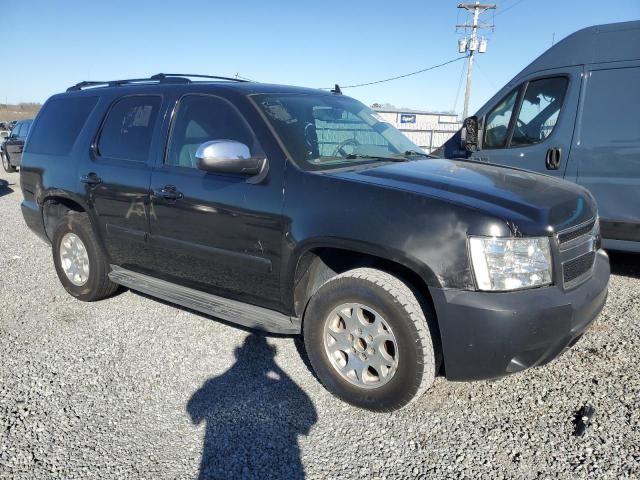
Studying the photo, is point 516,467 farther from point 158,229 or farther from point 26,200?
point 26,200

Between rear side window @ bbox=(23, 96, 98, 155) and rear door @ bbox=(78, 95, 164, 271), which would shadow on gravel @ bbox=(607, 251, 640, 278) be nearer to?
rear door @ bbox=(78, 95, 164, 271)

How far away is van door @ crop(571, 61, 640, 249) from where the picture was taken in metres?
4.45

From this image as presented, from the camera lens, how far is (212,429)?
2.60 metres

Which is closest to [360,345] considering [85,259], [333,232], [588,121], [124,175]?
[333,232]

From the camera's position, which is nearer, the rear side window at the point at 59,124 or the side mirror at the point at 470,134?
the rear side window at the point at 59,124

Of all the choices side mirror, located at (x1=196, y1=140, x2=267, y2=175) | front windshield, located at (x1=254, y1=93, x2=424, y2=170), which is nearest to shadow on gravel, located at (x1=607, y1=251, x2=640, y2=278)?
front windshield, located at (x1=254, y1=93, x2=424, y2=170)

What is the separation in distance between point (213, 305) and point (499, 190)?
2015mm

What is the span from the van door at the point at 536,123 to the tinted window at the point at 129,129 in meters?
3.58

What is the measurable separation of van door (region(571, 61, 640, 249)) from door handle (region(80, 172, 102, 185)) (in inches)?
175

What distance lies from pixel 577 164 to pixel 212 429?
165 inches

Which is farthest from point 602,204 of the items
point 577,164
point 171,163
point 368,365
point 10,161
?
point 10,161

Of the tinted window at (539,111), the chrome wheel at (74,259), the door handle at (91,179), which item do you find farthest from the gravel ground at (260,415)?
the tinted window at (539,111)

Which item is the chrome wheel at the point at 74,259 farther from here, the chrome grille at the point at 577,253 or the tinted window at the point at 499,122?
the tinted window at the point at 499,122

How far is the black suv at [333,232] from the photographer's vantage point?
238cm
